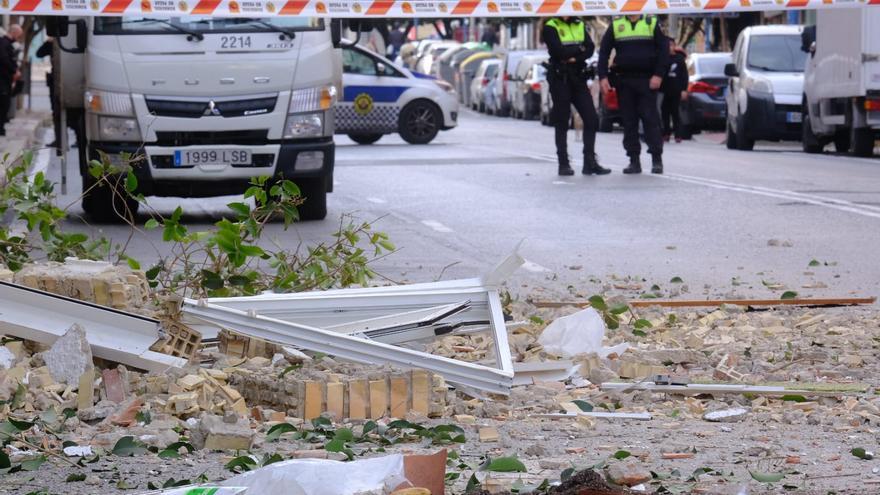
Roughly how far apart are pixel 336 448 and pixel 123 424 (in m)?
0.85

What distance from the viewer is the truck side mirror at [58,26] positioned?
1334 cm

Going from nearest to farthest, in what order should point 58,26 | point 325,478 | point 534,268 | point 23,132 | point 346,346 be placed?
point 325,478 → point 346,346 → point 534,268 → point 58,26 → point 23,132

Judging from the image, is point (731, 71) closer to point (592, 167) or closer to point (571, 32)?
point (592, 167)

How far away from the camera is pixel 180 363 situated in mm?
6395

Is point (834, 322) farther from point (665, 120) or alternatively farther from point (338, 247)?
point (665, 120)

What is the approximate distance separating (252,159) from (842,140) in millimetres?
14810

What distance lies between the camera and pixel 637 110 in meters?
19.4

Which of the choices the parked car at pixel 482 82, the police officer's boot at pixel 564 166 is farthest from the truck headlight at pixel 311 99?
the parked car at pixel 482 82

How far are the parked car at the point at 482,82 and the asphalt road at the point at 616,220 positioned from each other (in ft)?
85.3

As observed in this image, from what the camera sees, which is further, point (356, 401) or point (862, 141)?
point (862, 141)

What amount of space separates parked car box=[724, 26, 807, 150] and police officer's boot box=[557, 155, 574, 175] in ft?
28.5

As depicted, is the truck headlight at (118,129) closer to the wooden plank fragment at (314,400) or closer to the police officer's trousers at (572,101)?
the police officer's trousers at (572,101)

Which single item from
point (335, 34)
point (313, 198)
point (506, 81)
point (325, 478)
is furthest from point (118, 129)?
point (506, 81)

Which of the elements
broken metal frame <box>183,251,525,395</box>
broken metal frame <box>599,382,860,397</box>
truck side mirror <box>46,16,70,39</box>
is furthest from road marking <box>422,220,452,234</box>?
broken metal frame <box>599,382,860,397</box>
